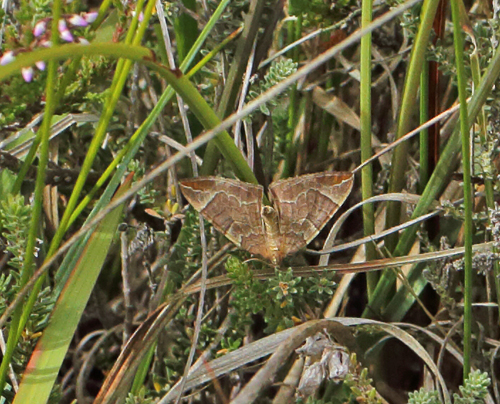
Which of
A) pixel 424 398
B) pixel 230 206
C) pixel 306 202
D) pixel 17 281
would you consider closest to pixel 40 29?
pixel 17 281

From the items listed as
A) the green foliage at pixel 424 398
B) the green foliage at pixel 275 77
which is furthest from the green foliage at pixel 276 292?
the green foliage at pixel 275 77

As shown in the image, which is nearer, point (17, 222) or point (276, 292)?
point (17, 222)

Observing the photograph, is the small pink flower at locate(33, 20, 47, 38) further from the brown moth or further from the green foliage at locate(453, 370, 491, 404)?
the green foliage at locate(453, 370, 491, 404)

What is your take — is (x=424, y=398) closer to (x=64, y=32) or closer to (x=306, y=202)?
(x=306, y=202)

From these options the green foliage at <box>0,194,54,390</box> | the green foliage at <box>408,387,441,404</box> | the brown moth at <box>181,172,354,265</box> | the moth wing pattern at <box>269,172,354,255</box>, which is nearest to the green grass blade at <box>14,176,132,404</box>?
the green foliage at <box>0,194,54,390</box>

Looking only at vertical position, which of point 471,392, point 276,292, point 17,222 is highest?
point 17,222

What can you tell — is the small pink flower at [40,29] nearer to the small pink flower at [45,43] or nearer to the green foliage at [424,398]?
the small pink flower at [45,43]
